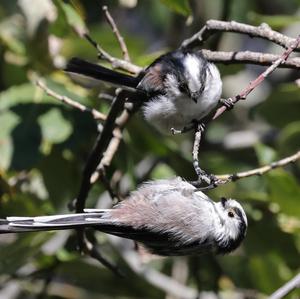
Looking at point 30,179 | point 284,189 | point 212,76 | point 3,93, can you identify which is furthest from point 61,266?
point 212,76

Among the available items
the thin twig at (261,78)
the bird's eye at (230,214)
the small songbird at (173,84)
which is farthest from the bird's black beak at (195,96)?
the bird's eye at (230,214)

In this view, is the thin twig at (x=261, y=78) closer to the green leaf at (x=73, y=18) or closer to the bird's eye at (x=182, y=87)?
the bird's eye at (x=182, y=87)

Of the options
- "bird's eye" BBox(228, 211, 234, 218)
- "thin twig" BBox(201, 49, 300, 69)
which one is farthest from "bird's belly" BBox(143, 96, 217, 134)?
"bird's eye" BBox(228, 211, 234, 218)

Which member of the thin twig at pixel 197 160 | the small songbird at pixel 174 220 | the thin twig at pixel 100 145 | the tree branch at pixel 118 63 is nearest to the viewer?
the thin twig at pixel 197 160

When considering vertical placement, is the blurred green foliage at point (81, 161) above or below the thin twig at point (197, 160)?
above

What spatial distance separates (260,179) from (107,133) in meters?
1.25

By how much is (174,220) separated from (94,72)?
21.5 inches

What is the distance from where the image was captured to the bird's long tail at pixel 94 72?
8.64 ft

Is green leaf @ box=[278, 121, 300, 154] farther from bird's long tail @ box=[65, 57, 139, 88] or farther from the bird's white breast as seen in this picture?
bird's long tail @ box=[65, 57, 139, 88]

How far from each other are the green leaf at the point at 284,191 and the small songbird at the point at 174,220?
0.37 meters

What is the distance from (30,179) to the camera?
12.0ft

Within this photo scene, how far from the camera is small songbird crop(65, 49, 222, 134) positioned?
8.68ft

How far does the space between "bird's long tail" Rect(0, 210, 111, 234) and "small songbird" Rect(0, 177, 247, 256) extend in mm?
48

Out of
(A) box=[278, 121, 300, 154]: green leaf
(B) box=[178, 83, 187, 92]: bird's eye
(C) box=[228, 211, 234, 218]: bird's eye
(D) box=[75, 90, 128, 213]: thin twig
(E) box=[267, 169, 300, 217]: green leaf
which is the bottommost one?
(C) box=[228, 211, 234, 218]: bird's eye
